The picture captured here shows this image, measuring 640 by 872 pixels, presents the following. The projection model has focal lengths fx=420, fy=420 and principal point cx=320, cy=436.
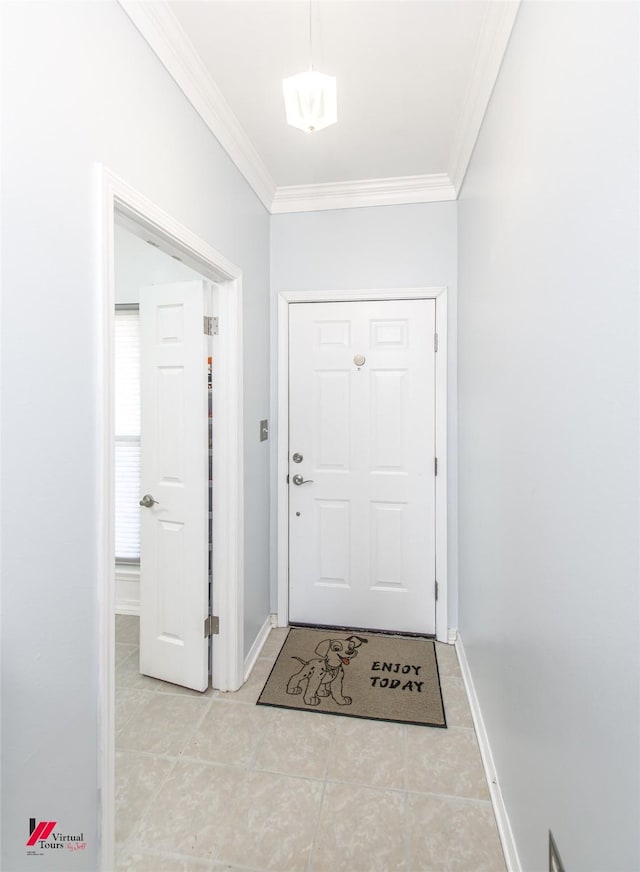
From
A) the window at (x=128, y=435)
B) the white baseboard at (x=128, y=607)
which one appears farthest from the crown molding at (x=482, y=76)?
the white baseboard at (x=128, y=607)

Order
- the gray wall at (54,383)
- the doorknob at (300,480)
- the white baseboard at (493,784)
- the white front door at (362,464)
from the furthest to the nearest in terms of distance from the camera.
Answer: the doorknob at (300,480) → the white front door at (362,464) → the white baseboard at (493,784) → the gray wall at (54,383)

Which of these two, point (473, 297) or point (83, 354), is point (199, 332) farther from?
point (473, 297)

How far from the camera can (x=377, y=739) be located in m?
1.79

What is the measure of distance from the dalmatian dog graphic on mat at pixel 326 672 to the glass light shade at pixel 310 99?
7.64ft

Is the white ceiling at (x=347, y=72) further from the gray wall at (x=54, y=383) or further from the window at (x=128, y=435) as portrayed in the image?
the window at (x=128, y=435)

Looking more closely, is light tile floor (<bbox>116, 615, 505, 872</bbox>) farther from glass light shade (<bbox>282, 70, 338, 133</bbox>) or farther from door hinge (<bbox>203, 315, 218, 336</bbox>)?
glass light shade (<bbox>282, 70, 338, 133</bbox>)

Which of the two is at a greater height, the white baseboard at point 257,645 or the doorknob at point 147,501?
the doorknob at point 147,501

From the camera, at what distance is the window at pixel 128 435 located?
288 cm

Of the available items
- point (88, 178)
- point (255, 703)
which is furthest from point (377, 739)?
point (88, 178)

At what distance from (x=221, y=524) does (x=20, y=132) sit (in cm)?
159

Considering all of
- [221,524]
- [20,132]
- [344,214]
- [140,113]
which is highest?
[344,214]

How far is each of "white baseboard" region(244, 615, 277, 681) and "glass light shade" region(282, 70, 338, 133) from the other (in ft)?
7.73

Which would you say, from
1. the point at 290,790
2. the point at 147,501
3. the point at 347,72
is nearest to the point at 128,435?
the point at 147,501

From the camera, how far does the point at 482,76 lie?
1.61 metres
